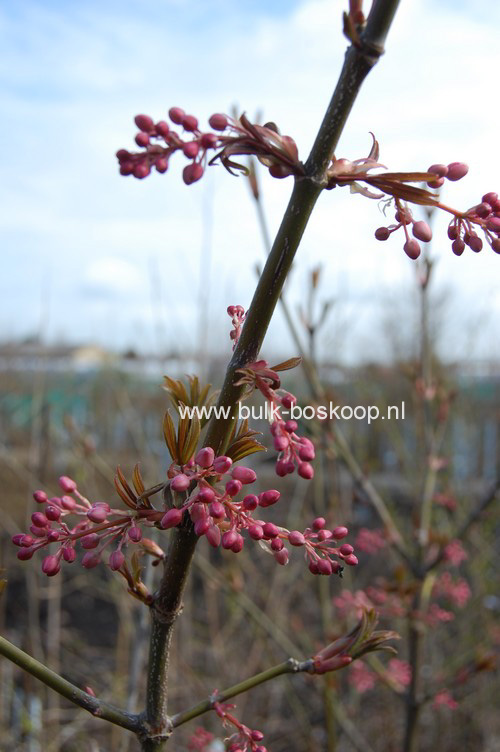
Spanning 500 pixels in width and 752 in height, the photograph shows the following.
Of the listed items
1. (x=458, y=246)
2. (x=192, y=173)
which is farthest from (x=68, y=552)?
(x=458, y=246)

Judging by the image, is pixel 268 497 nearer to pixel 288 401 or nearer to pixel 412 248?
pixel 288 401

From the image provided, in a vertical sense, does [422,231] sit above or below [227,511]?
above

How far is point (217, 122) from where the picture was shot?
644 millimetres

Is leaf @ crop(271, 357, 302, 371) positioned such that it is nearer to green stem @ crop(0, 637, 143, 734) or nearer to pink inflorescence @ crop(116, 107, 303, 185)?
pink inflorescence @ crop(116, 107, 303, 185)

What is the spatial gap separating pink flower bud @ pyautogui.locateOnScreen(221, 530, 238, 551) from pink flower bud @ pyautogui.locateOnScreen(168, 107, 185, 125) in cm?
39

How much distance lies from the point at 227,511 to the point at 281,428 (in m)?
0.11

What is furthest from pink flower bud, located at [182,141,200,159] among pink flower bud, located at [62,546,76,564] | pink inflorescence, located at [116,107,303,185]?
pink flower bud, located at [62,546,76,564]

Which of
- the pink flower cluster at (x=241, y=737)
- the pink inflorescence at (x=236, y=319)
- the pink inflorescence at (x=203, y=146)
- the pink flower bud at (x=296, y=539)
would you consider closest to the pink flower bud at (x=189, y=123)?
the pink inflorescence at (x=203, y=146)

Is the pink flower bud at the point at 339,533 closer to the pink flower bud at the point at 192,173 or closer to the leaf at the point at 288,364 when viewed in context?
the leaf at the point at 288,364

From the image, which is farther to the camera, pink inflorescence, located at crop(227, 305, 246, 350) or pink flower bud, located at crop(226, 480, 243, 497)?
pink inflorescence, located at crop(227, 305, 246, 350)

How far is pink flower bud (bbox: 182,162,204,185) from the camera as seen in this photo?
0.63 metres

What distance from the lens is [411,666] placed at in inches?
87.7

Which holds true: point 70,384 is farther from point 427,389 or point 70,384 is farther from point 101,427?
point 427,389

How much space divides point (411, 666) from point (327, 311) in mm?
1193
